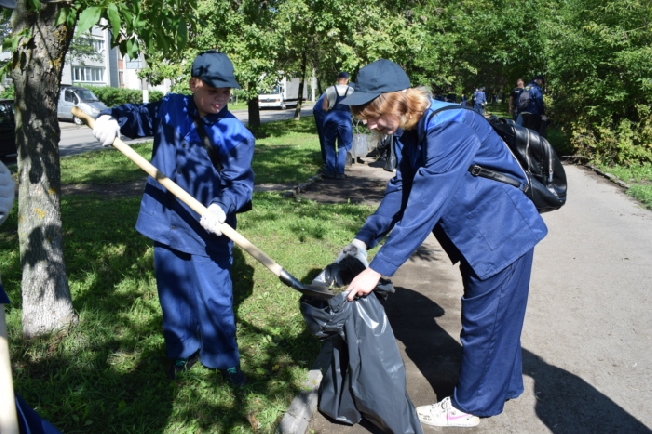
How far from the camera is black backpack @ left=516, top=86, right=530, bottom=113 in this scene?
16750 mm

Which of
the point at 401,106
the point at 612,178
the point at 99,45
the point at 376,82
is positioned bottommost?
the point at 612,178

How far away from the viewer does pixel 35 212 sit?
4066mm

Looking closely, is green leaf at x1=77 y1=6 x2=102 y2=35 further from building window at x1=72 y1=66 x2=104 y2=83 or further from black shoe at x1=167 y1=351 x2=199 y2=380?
building window at x1=72 y1=66 x2=104 y2=83

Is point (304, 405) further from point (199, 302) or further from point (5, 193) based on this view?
point (5, 193)

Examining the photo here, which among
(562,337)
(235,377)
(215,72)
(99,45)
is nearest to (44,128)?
(215,72)

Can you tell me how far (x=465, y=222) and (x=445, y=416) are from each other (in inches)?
45.6

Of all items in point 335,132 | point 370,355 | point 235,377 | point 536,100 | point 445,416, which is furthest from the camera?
point 536,100

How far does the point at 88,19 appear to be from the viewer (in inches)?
121

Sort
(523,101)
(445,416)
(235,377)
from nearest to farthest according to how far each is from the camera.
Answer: (445,416)
(235,377)
(523,101)

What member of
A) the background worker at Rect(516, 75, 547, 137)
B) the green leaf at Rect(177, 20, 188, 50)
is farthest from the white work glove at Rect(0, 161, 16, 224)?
the background worker at Rect(516, 75, 547, 137)

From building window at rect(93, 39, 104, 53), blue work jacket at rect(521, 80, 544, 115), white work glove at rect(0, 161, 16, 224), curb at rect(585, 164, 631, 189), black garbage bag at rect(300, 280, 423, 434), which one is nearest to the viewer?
white work glove at rect(0, 161, 16, 224)

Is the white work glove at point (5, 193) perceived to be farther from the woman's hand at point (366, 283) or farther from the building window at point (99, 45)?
the building window at point (99, 45)

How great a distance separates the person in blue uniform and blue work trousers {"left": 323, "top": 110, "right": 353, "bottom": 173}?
8105 millimetres

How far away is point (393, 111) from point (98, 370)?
2.43 meters
